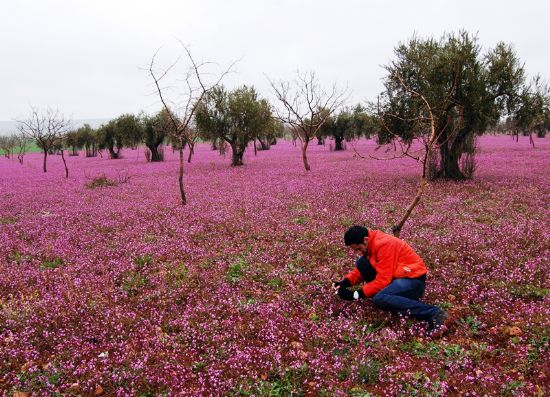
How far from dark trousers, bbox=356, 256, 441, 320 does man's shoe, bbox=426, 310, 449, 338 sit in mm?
63

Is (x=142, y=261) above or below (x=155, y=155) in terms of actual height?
below

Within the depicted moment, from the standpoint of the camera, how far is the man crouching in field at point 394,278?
645cm

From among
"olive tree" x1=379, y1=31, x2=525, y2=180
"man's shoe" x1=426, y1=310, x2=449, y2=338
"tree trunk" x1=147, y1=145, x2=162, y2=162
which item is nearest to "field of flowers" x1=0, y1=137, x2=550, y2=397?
"man's shoe" x1=426, y1=310, x2=449, y2=338

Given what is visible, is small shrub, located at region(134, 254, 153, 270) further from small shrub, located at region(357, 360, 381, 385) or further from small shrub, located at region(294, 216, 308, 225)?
small shrub, located at region(357, 360, 381, 385)

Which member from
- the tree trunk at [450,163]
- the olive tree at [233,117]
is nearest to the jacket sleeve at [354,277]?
the tree trunk at [450,163]

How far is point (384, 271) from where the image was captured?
6.59 m

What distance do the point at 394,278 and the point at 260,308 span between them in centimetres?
247

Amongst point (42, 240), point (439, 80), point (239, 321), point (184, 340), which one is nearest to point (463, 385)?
point (239, 321)

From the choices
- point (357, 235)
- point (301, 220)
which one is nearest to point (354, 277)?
point (357, 235)

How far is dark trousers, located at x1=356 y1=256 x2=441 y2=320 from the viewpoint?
6434mm

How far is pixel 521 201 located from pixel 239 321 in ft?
45.9

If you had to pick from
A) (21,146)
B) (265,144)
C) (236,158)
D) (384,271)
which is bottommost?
(384,271)

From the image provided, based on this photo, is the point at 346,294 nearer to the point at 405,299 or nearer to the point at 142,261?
the point at 405,299

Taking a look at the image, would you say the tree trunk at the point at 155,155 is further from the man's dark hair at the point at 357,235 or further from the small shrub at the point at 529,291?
the small shrub at the point at 529,291
